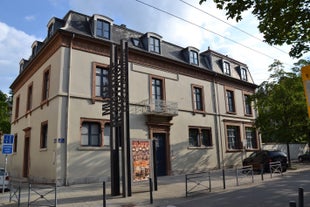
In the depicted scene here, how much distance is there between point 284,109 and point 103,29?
14.2m

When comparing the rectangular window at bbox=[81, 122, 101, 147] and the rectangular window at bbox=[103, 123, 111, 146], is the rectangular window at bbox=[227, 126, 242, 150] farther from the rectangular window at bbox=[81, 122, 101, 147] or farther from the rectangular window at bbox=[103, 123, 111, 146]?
the rectangular window at bbox=[81, 122, 101, 147]

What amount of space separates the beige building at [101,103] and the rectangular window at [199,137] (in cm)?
8

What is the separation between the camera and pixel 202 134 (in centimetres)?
2358

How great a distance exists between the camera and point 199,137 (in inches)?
904

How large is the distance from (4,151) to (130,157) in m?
5.72

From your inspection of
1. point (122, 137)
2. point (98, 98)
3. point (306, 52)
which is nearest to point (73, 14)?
point (98, 98)

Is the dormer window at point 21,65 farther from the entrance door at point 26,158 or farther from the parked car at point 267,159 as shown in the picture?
the parked car at point 267,159

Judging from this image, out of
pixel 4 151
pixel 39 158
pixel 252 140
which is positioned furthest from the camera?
pixel 252 140

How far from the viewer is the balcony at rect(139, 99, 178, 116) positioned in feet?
63.8

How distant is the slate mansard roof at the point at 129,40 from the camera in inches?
707

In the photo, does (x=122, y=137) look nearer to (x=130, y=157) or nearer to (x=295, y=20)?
(x=130, y=157)

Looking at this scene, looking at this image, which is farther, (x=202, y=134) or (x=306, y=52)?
(x=202, y=134)

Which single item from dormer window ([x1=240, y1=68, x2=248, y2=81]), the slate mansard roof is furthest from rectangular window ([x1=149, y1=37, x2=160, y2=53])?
dormer window ([x1=240, y1=68, x2=248, y2=81])

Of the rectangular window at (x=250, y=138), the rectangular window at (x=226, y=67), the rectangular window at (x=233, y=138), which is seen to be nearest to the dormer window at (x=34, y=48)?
the rectangular window at (x=226, y=67)
